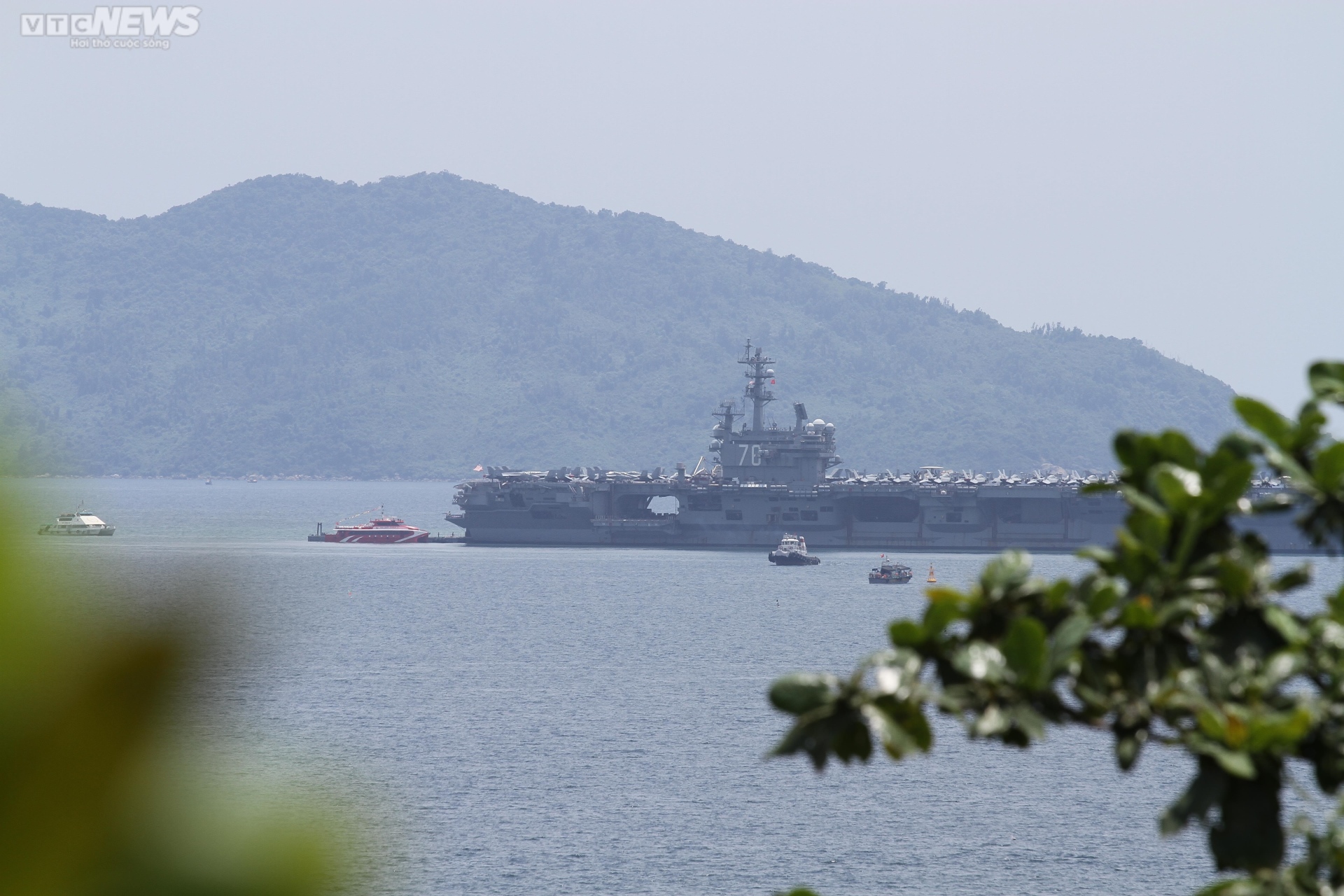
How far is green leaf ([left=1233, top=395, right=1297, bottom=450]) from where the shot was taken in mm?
3443

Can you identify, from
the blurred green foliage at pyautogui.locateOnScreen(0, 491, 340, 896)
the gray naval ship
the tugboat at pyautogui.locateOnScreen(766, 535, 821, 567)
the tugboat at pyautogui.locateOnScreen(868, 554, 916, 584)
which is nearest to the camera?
the blurred green foliage at pyautogui.locateOnScreen(0, 491, 340, 896)

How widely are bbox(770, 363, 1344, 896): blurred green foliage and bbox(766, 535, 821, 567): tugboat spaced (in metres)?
102

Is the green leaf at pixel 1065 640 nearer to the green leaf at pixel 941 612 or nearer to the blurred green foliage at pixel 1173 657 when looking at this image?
the blurred green foliage at pixel 1173 657

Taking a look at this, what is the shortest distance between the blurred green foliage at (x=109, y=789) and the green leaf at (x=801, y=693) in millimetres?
1590

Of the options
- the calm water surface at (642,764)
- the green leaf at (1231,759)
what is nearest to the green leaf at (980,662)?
the green leaf at (1231,759)

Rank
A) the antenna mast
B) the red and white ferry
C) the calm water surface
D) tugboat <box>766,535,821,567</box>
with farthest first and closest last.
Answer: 1. the red and white ferry
2. the antenna mast
3. tugboat <box>766,535,821,567</box>
4. the calm water surface

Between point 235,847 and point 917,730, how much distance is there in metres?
1.86

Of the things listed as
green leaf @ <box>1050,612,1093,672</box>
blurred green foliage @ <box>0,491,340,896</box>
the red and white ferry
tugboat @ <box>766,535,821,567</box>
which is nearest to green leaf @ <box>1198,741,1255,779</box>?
green leaf @ <box>1050,612,1093,672</box>

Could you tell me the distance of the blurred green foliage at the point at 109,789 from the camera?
1.34 meters

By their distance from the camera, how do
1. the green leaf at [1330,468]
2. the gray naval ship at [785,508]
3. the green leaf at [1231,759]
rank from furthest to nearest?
the gray naval ship at [785,508] < the green leaf at [1330,468] < the green leaf at [1231,759]

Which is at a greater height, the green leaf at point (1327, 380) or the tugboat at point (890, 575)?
the green leaf at point (1327, 380)

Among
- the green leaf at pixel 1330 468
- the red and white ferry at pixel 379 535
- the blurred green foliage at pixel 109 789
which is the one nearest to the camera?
the blurred green foliage at pixel 109 789

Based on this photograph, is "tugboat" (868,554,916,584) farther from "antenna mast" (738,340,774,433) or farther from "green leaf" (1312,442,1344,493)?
"green leaf" (1312,442,1344,493)

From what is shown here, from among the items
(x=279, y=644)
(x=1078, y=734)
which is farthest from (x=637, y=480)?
(x=1078, y=734)
